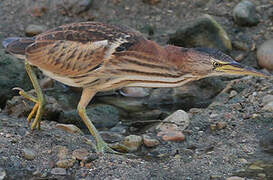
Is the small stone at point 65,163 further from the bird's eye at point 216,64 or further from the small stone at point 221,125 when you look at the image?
the small stone at point 221,125

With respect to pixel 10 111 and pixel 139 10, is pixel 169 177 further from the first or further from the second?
pixel 139 10

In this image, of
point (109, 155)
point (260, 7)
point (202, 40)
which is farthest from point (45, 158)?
point (260, 7)

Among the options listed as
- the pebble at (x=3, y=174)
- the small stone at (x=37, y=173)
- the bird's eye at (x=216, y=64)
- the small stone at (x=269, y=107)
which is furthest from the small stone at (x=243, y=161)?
the pebble at (x=3, y=174)

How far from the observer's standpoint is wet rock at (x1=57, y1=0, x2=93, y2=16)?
8.27 metres

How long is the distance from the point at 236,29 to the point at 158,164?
390 cm

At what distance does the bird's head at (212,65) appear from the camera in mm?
4725

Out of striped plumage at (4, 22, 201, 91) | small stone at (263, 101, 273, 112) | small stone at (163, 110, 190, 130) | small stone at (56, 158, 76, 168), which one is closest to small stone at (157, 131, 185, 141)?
small stone at (163, 110, 190, 130)

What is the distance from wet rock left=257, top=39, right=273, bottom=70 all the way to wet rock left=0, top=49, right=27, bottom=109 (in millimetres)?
3146

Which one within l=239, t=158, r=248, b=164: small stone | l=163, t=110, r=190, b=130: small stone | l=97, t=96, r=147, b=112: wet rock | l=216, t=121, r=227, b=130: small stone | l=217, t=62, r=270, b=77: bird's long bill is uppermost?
l=217, t=62, r=270, b=77: bird's long bill

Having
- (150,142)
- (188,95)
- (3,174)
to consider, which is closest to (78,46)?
(150,142)

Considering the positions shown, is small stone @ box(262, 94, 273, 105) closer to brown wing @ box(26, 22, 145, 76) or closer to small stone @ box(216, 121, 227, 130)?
small stone @ box(216, 121, 227, 130)

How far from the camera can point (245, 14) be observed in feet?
26.2

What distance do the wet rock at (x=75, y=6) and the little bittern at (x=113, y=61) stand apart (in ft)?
11.2

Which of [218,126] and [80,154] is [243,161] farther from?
[80,154]
